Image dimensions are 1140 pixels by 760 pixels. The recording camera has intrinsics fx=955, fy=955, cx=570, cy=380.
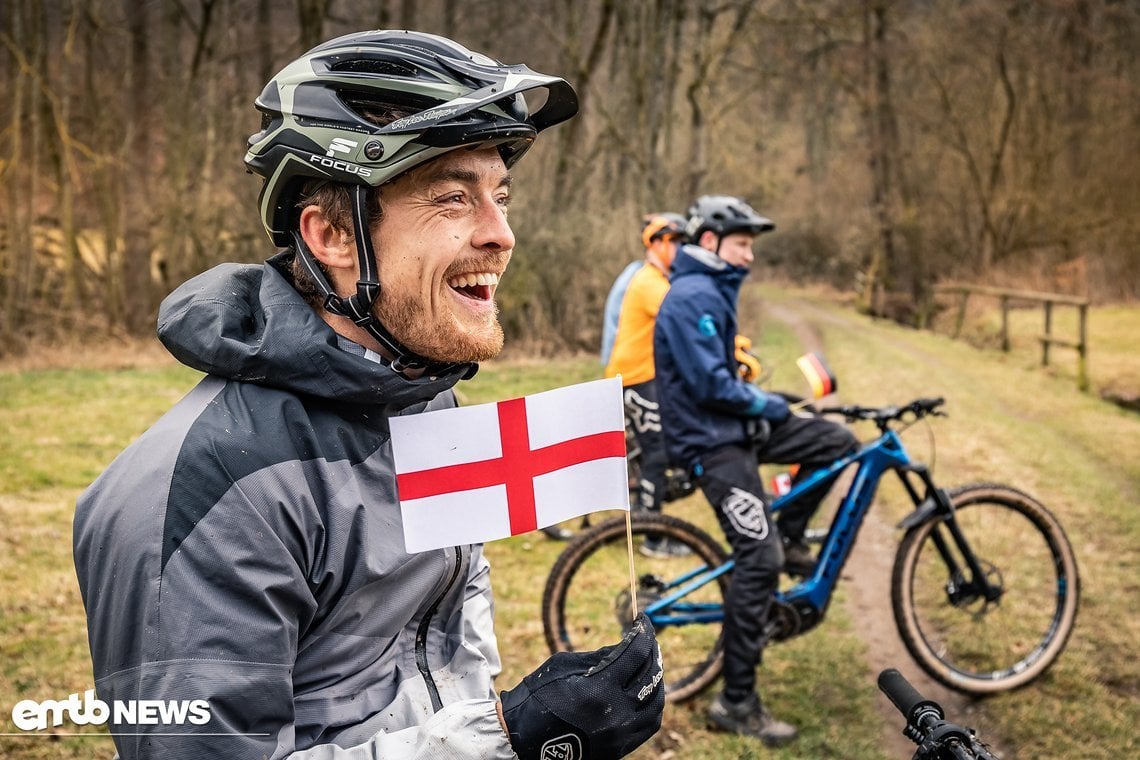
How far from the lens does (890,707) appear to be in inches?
183

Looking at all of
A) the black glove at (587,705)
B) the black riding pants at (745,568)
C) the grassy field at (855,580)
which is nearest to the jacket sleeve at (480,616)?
the black glove at (587,705)

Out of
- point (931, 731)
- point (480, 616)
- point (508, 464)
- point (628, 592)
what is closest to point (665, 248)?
point (628, 592)

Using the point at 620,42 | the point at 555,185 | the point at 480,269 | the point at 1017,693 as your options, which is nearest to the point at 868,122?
the point at 620,42

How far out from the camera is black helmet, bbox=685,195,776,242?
4.74 meters

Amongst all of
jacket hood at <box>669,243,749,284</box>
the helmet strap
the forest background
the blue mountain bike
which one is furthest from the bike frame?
the forest background

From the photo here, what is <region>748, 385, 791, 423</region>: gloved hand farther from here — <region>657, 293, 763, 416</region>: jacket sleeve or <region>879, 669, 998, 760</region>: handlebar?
<region>879, 669, 998, 760</region>: handlebar

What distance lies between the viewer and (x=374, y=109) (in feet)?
6.06

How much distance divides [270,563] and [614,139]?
61.3 feet

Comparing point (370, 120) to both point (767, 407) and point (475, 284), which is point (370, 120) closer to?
point (475, 284)

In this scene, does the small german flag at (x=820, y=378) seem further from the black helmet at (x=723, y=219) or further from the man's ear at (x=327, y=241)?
the man's ear at (x=327, y=241)

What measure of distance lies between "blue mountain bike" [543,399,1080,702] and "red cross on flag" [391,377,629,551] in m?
2.47

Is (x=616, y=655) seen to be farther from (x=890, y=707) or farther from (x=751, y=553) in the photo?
(x=890, y=707)

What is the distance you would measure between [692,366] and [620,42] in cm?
2144

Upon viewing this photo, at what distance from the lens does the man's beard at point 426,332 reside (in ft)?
A: 6.02
